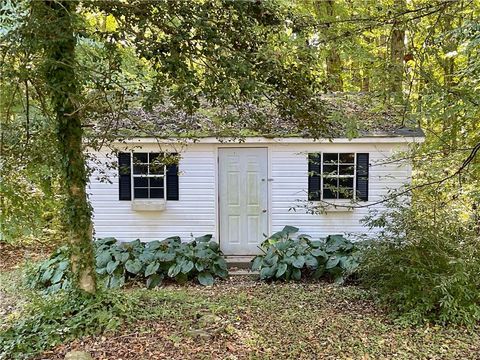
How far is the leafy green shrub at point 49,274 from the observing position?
6.50 metres

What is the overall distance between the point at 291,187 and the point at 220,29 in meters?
4.99

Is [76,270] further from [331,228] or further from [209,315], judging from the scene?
[331,228]

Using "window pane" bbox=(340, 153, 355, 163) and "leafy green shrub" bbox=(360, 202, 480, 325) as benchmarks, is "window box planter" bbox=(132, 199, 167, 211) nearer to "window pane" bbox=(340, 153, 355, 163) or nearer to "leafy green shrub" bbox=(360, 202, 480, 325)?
"window pane" bbox=(340, 153, 355, 163)

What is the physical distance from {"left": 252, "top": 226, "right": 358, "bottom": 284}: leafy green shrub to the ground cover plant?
774 millimetres

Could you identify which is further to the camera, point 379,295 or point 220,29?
point 379,295

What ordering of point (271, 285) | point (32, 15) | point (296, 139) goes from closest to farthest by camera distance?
1. point (32, 15)
2. point (271, 285)
3. point (296, 139)

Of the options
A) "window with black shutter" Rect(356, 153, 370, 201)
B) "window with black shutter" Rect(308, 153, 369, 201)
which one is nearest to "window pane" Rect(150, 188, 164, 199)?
"window with black shutter" Rect(308, 153, 369, 201)

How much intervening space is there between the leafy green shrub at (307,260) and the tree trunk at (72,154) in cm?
330

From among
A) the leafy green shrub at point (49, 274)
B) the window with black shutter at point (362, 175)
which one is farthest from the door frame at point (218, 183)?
the leafy green shrub at point (49, 274)

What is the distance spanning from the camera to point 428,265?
4.89 m

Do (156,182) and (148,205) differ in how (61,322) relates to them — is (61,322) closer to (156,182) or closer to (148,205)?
(148,205)

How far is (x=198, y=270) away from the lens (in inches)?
267

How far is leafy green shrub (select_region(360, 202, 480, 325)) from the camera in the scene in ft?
15.3

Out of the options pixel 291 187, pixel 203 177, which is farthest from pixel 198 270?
pixel 291 187
